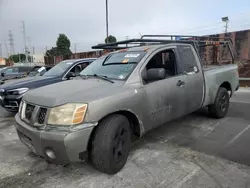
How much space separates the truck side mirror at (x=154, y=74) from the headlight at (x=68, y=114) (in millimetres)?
1197

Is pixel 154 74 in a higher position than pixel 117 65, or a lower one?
lower

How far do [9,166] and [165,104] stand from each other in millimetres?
2619

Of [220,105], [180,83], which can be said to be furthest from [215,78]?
[180,83]

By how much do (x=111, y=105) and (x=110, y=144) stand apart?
489 mm

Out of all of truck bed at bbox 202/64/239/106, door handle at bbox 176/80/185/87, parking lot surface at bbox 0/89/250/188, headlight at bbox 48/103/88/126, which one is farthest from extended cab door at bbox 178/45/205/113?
headlight at bbox 48/103/88/126

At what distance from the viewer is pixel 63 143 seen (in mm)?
2520

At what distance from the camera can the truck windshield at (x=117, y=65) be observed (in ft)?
11.4

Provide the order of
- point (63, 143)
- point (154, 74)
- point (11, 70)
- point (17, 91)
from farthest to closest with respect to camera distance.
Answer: point (11, 70)
point (17, 91)
point (154, 74)
point (63, 143)

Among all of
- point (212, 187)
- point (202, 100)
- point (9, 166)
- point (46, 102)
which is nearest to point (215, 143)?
point (202, 100)

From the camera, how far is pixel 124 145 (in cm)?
306

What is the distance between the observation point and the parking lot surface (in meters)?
2.83

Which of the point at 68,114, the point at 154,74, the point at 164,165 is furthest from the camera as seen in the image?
the point at 154,74

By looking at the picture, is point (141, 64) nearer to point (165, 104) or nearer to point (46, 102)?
point (165, 104)

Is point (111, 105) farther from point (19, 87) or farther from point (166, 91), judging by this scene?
point (19, 87)
